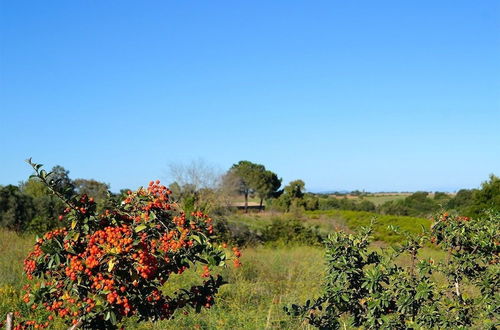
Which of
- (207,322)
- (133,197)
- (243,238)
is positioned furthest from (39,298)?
(243,238)

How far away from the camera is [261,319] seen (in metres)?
6.04

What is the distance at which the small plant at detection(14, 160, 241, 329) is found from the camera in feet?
8.46

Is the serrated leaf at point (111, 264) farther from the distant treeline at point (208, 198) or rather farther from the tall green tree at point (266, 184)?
the tall green tree at point (266, 184)

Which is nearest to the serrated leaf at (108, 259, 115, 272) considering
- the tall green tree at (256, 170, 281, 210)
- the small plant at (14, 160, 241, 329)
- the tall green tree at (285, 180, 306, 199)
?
the small plant at (14, 160, 241, 329)

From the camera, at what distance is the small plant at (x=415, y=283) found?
3.46 meters

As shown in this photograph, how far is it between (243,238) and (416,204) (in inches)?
932

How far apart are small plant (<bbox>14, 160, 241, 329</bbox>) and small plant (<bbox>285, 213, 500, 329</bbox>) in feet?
3.90

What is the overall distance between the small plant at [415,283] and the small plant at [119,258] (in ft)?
3.90

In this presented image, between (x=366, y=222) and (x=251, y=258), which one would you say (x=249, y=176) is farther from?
(x=251, y=258)

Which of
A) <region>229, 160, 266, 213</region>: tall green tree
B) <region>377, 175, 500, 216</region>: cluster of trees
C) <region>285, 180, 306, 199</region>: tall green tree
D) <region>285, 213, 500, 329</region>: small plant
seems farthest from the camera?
<region>229, 160, 266, 213</region>: tall green tree

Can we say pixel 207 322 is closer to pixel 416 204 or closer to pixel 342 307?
pixel 342 307

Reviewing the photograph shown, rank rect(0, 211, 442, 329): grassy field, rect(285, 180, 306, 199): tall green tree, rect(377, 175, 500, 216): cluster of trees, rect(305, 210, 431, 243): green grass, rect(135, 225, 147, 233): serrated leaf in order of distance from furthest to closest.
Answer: rect(285, 180, 306, 199): tall green tree < rect(305, 210, 431, 243): green grass < rect(377, 175, 500, 216): cluster of trees < rect(0, 211, 442, 329): grassy field < rect(135, 225, 147, 233): serrated leaf

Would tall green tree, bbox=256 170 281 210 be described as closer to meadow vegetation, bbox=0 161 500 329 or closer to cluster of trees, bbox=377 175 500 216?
cluster of trees, bbox=377 175 500 216

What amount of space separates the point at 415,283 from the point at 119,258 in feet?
7.24
